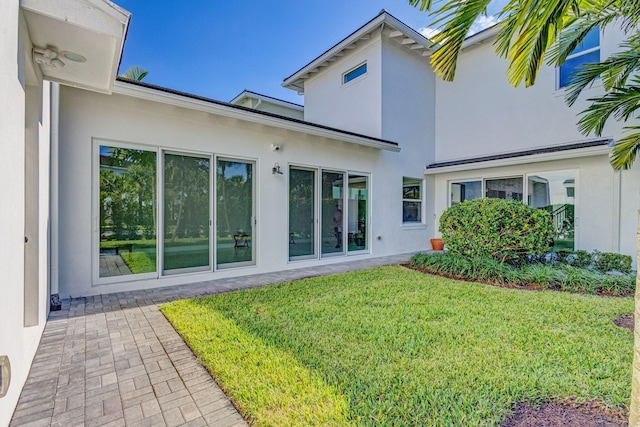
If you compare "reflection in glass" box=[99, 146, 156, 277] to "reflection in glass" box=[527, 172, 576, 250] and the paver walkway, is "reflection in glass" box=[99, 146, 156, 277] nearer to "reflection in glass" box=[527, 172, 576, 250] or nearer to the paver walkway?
the paver walkway

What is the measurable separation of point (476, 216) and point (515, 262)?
5.31 ft

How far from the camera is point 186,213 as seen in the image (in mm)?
6812

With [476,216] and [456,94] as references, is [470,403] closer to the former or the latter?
[476,216]

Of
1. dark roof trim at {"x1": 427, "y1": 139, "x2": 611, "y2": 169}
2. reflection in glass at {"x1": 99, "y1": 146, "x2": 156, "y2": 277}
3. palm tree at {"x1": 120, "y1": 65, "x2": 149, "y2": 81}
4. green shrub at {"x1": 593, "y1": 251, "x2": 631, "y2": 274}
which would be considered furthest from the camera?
palm tree at {"x1": 120, "y1": 65, "x2": 149, "y2": 81}

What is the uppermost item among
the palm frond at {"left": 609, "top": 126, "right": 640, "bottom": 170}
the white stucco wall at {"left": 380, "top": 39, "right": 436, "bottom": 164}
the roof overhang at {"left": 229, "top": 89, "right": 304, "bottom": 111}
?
the roof overhang at {"left": 229, "top": 89, "right": 304, "bottom": 111}

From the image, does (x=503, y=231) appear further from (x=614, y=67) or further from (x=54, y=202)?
(x=54, y=202)

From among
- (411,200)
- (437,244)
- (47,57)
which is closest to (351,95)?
(411,200)

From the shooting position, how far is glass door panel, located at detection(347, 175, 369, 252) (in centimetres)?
1001

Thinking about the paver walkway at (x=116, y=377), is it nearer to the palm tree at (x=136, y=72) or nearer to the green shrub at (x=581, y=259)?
the green shrub at (x=581, y=259)

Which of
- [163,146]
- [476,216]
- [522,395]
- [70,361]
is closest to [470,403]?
[522,395]

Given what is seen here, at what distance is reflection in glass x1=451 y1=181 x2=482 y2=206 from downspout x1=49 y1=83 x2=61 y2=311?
1232cm

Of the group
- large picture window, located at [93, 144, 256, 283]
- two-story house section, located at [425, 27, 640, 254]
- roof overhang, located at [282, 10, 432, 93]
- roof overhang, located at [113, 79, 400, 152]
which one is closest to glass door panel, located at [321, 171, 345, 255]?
roof overhang, located at [113, 79, 400, 152]

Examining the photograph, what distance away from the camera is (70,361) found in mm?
3387

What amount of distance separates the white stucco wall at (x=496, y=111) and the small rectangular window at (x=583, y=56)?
197 mm
